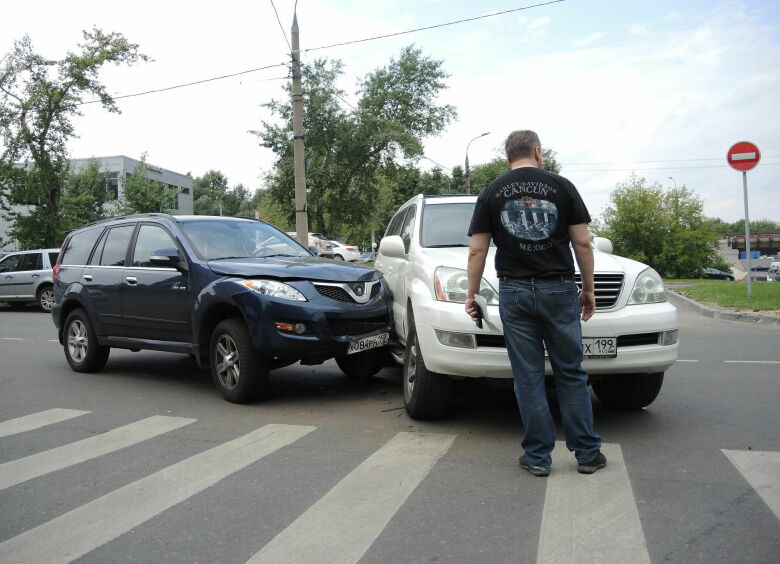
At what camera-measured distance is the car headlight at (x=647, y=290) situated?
485cm

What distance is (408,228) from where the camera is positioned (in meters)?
6.89

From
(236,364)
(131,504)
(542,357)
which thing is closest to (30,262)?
(236,364)

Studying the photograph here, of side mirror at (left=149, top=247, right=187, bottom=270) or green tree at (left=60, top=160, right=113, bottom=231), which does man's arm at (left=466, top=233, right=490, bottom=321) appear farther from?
green tree at (left=60, top=160, right=113, bottom=231)

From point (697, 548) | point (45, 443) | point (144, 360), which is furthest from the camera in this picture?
point (144, 360)

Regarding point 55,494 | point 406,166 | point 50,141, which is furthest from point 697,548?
point 406,166

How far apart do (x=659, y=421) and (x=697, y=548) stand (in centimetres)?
236

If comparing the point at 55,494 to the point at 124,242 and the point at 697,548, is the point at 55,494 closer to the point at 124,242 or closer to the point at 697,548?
the point at 697,548

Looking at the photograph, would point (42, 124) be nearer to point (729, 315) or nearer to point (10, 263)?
point (10, 263)

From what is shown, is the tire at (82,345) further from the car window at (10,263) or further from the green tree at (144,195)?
the green tree at (144,195)

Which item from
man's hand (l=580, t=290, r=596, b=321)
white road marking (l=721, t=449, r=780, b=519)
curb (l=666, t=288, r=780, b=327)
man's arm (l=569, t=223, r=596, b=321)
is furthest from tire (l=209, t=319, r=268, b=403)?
curb (l=666, t=288, r=780, b=327)

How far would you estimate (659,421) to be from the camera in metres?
5.19

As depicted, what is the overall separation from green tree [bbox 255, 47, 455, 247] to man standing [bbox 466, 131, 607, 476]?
28915 millimetres

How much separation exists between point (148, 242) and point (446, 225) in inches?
125

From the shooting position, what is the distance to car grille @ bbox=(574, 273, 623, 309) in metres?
4.76
